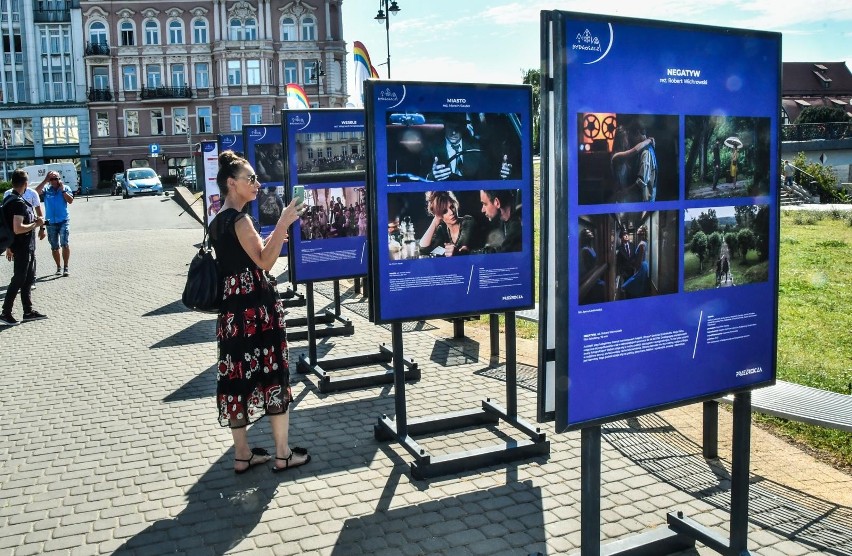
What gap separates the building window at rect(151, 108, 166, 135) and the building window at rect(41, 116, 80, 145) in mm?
5937

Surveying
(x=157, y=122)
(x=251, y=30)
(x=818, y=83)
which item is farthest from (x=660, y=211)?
(x=818, y=83)

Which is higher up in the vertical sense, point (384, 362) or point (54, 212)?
point (54, 212)

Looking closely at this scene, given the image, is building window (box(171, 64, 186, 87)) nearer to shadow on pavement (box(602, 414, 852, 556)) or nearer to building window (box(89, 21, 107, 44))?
building window (box(89, 21, 107, 44))

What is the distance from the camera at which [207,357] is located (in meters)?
8.94

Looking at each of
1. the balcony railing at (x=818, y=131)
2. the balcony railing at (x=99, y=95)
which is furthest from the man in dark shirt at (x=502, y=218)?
the balcony railing at (x=99, y=95)

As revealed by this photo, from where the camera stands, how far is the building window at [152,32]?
62844 mm

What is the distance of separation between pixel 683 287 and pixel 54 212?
13.8 m

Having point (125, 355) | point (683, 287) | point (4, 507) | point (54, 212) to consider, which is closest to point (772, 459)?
point (683, 287)

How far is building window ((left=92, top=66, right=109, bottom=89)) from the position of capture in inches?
2516

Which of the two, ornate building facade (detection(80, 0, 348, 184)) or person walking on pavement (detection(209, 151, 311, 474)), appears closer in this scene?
person walking on pavement (detection(209, 151, 311, 474))

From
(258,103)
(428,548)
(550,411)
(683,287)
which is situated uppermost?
(258,103)

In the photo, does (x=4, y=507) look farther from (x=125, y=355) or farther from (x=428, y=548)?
(x=125, y=355)

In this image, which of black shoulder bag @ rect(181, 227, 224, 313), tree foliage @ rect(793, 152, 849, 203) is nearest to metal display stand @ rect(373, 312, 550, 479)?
black shoulder bag @ rect(181, 227, 224, 313)

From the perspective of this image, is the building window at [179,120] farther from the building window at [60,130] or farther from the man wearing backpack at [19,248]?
the man wearing backpack at [19,248]
